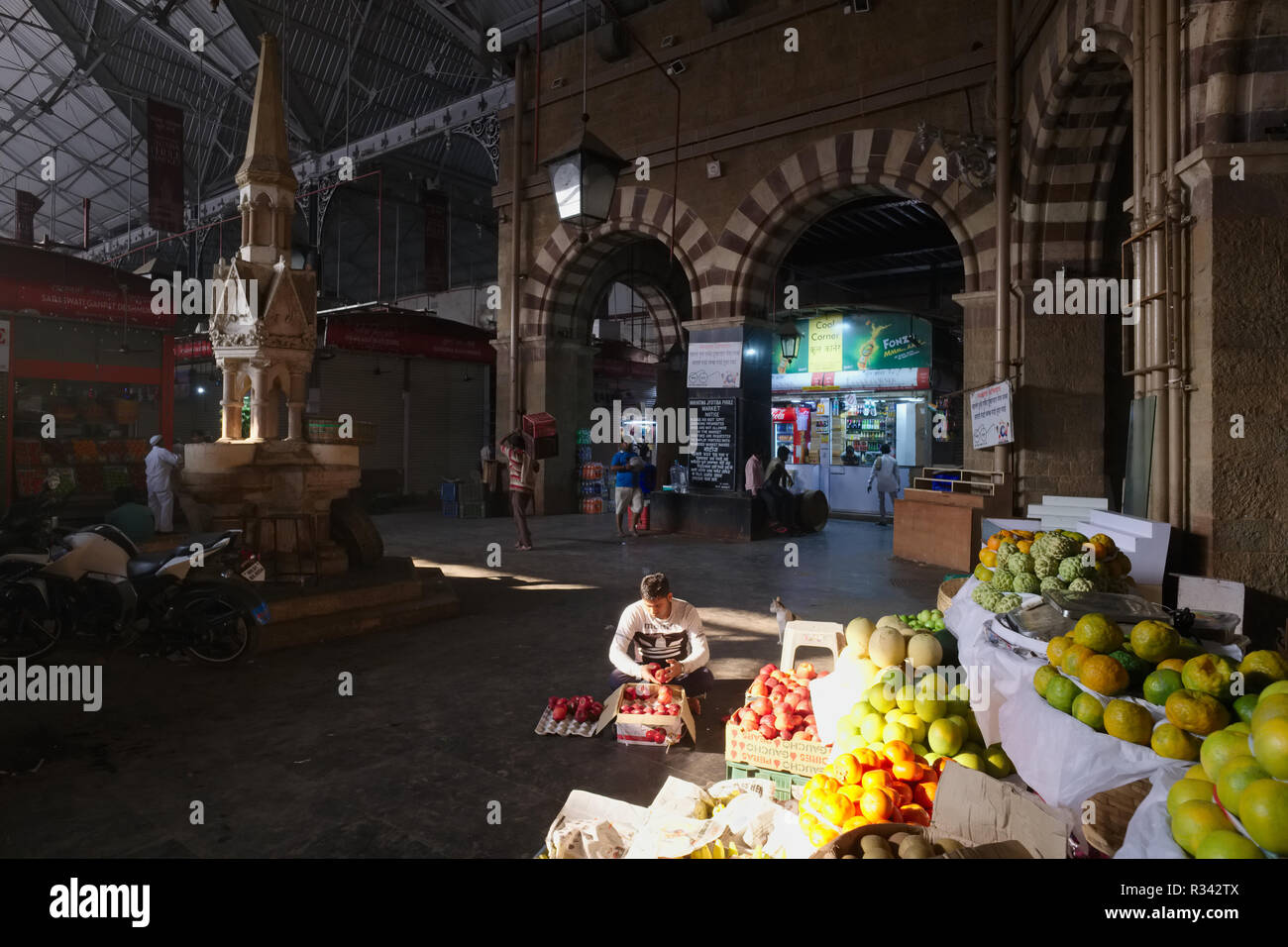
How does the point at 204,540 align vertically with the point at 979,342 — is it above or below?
below

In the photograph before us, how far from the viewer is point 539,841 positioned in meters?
2.94

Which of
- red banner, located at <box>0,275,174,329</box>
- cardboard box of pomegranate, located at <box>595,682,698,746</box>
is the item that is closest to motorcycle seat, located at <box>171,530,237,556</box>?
cardboard box of pomegranate, located at <box>595,682,698,746</box>

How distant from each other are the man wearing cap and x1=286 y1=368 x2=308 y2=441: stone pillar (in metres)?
4.55

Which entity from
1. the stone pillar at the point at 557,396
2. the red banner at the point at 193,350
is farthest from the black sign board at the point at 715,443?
the red banner at the point at 193,350

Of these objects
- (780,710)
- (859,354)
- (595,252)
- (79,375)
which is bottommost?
(780,710)

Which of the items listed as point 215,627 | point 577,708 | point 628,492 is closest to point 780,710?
point 577,708

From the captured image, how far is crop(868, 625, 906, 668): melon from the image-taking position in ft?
12.2

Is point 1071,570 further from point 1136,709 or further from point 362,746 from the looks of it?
point 362,746

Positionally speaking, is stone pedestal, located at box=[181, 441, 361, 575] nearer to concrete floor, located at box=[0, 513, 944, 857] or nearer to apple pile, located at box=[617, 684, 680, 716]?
concrete floor, located at box=[0, 513, 944, 857]

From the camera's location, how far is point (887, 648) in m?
3.72

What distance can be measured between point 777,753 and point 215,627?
424cm

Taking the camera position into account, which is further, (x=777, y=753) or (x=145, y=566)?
(x=145, y=566)
